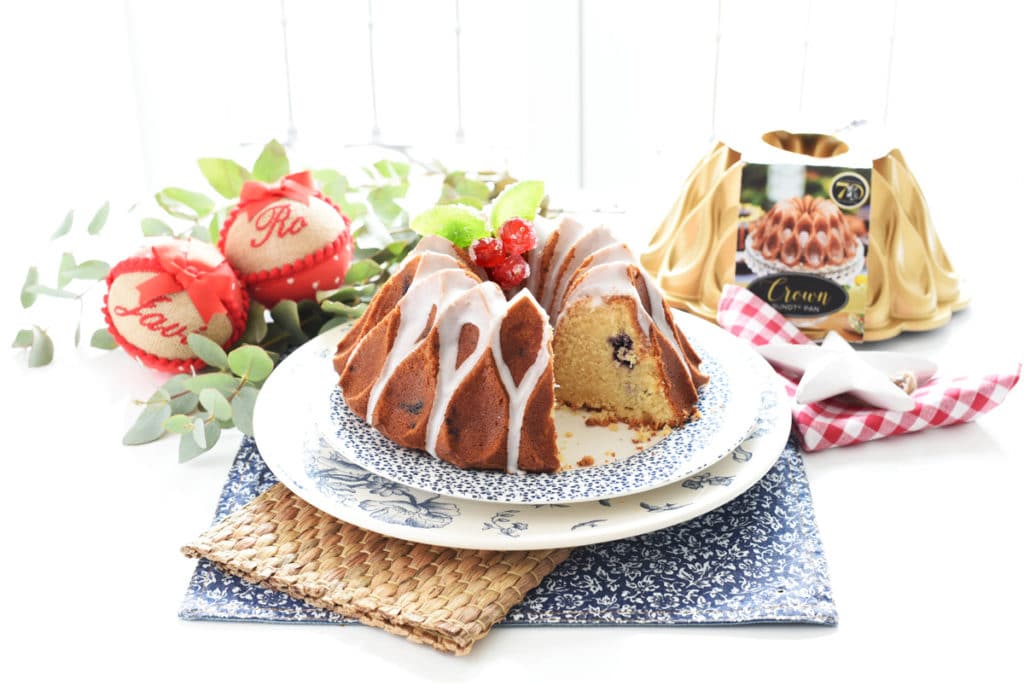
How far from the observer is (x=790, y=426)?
4.04 ft

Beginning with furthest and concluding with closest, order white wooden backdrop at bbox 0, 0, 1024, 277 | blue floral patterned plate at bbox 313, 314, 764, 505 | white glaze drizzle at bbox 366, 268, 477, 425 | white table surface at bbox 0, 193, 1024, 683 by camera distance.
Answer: white wooden backdrop at bbox 0, 0, 1024, 277
white glaze drizzle at bbox 366, 268, 477, 425
blue floral patterned plate at bbox 313, 314, 764, 505
white table surface at bbox 0, 193, 1024, 683

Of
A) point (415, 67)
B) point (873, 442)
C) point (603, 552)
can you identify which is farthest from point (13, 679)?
point (415, 67)

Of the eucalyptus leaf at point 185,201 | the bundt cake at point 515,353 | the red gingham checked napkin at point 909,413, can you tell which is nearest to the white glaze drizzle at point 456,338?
the bundt cake at point 515,353

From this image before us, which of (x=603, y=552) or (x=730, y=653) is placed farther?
(x=603, y=552)

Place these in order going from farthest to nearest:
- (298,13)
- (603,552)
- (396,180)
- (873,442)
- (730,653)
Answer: (298,13)
(396,180)
(873,442)
(603,552)
(730,653)

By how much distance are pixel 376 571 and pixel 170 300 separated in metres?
0.55

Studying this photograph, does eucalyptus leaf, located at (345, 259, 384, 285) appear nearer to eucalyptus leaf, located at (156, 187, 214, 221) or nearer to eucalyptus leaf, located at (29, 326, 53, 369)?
eucalyptus leaf, located at (156, 187, 214, 221)

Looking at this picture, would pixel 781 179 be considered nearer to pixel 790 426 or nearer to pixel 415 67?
pixel 790 426

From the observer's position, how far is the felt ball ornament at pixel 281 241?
146cm

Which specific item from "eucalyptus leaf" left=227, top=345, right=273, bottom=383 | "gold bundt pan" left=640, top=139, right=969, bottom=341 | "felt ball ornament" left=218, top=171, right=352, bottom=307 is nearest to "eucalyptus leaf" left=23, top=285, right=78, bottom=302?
"felt ball ornament" left=218, top=171, right=352, bottom=307

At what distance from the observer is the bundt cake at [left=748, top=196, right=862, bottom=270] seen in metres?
1.47

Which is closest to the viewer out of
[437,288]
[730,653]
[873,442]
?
[730,653]

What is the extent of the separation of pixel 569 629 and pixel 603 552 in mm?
115

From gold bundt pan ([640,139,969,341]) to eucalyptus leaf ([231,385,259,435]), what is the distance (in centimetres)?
66
